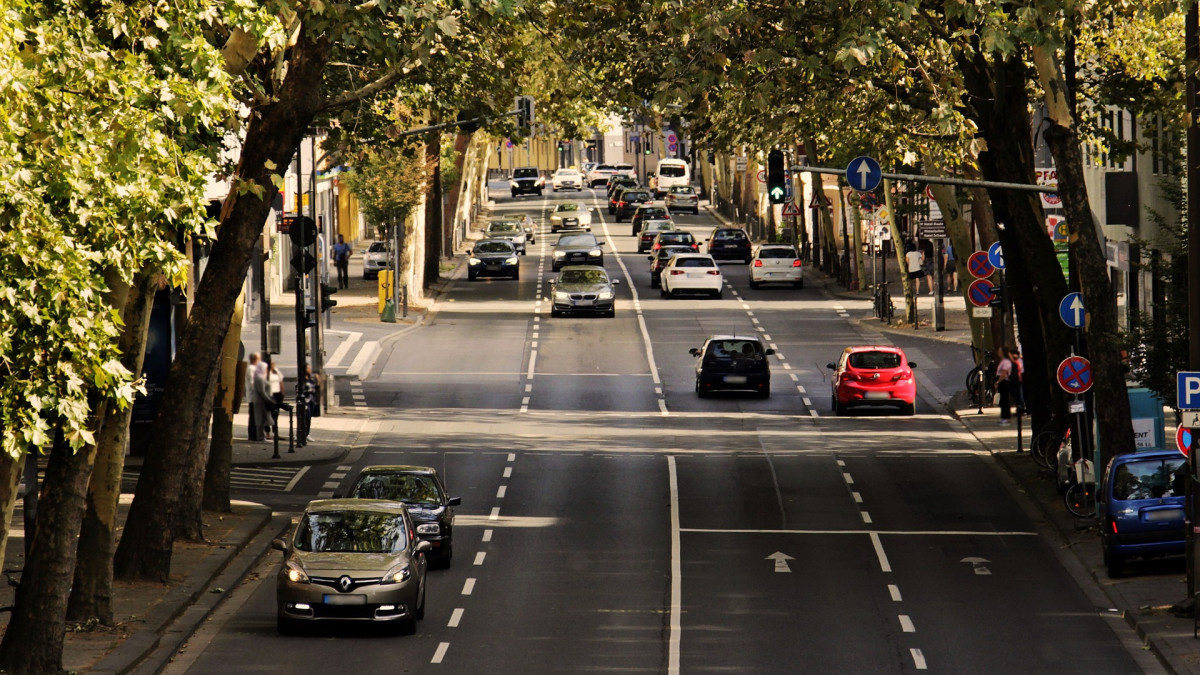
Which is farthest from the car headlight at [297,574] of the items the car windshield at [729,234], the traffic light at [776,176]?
the car windshield at [729,234]

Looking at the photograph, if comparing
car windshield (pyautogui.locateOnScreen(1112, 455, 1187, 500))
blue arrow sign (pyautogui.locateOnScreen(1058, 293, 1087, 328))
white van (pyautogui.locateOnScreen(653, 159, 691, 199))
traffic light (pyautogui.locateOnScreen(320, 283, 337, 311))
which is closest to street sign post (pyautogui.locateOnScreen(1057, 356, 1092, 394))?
blue arrow sign (pyautogui.locateOnScreen(1058, 293, 1087, 328))

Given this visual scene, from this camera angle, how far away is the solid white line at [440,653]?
17.9 meters

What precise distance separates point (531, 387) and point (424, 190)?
686 inches

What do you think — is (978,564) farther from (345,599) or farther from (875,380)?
(875,380)

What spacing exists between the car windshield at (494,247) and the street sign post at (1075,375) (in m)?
46.4

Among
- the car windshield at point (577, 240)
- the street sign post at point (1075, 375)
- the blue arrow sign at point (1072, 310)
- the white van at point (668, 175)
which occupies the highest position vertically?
the white van at point (668, 175)

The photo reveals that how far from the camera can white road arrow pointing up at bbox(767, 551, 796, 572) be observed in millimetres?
23062

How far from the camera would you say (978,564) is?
77.2 ft

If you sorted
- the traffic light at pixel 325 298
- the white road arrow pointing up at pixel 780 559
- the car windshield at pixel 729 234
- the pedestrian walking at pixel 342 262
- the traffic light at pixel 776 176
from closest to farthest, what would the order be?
the white road arrow pointing up at pixel 780 559
the traffic light at pixel 776 176
the traffic light at pixel 325 298
the pedestrian walking at pixel 342 262
the car windshield at pixel 729 234

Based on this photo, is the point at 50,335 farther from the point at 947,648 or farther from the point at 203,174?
the point at 947,648

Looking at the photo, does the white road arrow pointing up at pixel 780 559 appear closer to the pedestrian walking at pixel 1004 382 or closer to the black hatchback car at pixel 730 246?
the pedestrian walking at pixel 1004 382

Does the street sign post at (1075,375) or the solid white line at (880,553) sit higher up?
the street sign post at (1075,375)

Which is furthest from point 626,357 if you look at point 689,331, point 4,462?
point 4,462

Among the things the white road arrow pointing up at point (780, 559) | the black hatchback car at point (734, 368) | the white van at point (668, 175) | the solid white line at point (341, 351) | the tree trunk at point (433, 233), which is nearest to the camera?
the white road arrow pointing up at point (780, 559)
